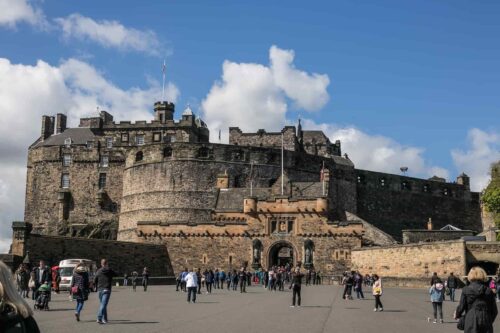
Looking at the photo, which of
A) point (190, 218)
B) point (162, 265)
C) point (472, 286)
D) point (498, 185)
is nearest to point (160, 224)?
point (162, 265)

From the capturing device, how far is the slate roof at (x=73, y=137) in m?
67.1

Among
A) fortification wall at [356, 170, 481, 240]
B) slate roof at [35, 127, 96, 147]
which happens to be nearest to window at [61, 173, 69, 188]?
slate roof at [35, 127, 96, 147]

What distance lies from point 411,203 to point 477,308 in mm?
67339

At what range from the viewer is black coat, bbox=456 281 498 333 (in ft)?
24.7

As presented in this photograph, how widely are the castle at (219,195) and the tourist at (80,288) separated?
31051mm

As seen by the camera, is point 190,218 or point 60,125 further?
point 60,125

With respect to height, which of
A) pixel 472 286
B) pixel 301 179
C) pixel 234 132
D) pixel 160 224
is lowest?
pixel 472 286

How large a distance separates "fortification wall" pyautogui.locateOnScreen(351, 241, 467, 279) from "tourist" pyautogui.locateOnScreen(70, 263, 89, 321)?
81.9 ft

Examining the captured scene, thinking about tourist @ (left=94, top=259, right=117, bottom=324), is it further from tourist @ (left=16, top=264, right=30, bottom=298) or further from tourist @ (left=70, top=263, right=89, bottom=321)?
tourist @ (left=16, top=264, right=30, bottom=298)

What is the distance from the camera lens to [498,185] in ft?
146

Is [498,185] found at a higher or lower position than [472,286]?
higher

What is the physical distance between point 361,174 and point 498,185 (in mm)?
25504

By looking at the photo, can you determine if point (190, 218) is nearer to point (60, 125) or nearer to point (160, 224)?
point (160, 224)

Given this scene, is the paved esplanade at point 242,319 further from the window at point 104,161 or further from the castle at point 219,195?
the window at point 104,161
